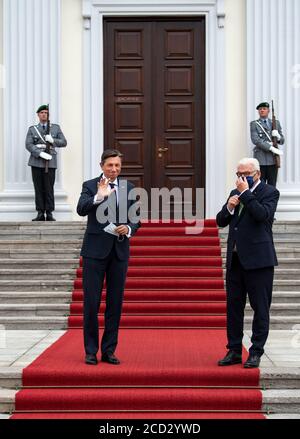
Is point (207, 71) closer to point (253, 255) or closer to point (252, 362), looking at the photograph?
point (253, 255)

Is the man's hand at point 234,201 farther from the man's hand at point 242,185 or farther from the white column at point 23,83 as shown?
the white column at point 23,83

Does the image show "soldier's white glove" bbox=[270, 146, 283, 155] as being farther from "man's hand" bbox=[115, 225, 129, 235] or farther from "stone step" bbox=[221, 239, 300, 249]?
"man's hand" bbox=[115, 225, 129, 235]

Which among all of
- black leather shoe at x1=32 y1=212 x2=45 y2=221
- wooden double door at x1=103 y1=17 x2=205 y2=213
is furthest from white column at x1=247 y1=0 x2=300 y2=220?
black leather shoe at x1=32 y1=212 x2=45 y2=221

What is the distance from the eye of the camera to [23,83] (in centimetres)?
1230

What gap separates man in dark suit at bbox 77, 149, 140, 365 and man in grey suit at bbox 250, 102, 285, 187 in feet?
17.6

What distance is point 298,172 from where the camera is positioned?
Result: 40.1ft

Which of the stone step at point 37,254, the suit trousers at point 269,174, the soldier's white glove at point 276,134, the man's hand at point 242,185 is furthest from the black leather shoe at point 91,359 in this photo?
the soldier's white glove at point 276,134

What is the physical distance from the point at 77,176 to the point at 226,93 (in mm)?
2650

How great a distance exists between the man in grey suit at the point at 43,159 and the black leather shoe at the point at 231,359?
5.77 meters

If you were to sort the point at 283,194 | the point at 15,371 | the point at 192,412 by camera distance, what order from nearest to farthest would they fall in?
1. the point at 192,412
2. the point at 15,371
3. the point at 283,194

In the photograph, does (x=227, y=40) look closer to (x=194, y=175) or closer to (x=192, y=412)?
(x=194, y=175)

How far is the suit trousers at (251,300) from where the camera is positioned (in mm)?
6320

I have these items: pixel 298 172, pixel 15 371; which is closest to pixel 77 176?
pixel 298 172

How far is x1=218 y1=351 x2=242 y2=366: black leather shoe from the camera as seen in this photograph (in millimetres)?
6434
